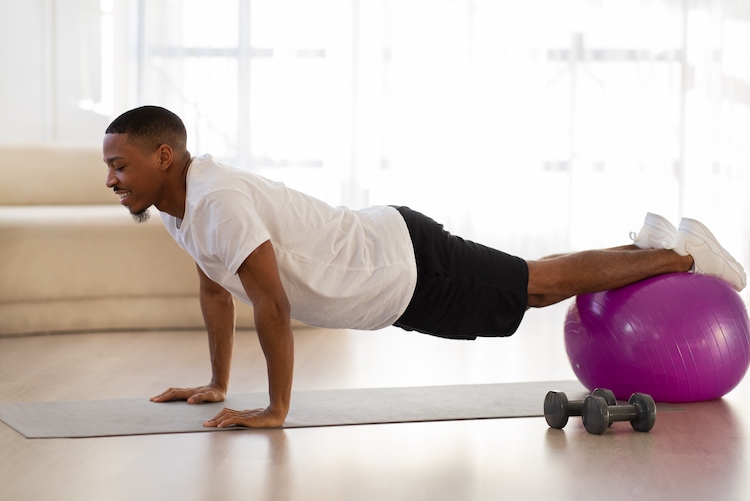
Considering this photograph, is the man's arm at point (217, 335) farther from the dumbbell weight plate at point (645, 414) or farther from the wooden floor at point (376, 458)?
the dumbbell weight plate at point (645, 414)

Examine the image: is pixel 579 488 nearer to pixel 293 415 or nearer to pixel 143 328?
pixel 293 415

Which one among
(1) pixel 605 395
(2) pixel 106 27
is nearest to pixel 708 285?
(1) pixel 605 395

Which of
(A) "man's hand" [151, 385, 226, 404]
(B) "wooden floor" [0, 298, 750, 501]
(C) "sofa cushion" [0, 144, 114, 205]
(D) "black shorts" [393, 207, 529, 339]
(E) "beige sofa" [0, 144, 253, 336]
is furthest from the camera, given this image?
(C) "sofa cushion" [0, 144, 114, 205]

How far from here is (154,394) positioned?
2381mm

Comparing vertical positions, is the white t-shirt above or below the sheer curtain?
below

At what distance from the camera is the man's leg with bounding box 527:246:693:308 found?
2.21 m

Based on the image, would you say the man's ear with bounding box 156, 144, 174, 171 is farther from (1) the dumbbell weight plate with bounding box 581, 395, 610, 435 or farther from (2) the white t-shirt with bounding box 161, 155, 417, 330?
(1) the dumbbell weight plate with bounding box 581, 395, 610, 435

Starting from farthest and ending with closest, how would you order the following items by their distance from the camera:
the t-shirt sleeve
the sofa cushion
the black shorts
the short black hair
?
the sofa cushion, the black shorts, the short black hair, the t-shirt sleeve

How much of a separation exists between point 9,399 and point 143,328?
45.0 inches

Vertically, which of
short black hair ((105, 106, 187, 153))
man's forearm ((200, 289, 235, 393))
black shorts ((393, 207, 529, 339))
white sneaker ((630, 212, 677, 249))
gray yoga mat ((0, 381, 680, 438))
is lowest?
gray yoga mat ((0, 381, 680, 438))

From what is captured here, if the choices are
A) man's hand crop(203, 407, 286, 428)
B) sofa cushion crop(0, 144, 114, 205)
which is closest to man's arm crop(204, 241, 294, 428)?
man's hand crop(203, 407, 286, 428)

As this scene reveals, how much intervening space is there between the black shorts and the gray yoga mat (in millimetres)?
205

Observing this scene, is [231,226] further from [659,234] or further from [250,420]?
[659,234]

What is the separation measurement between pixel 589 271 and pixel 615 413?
423 millimetres
